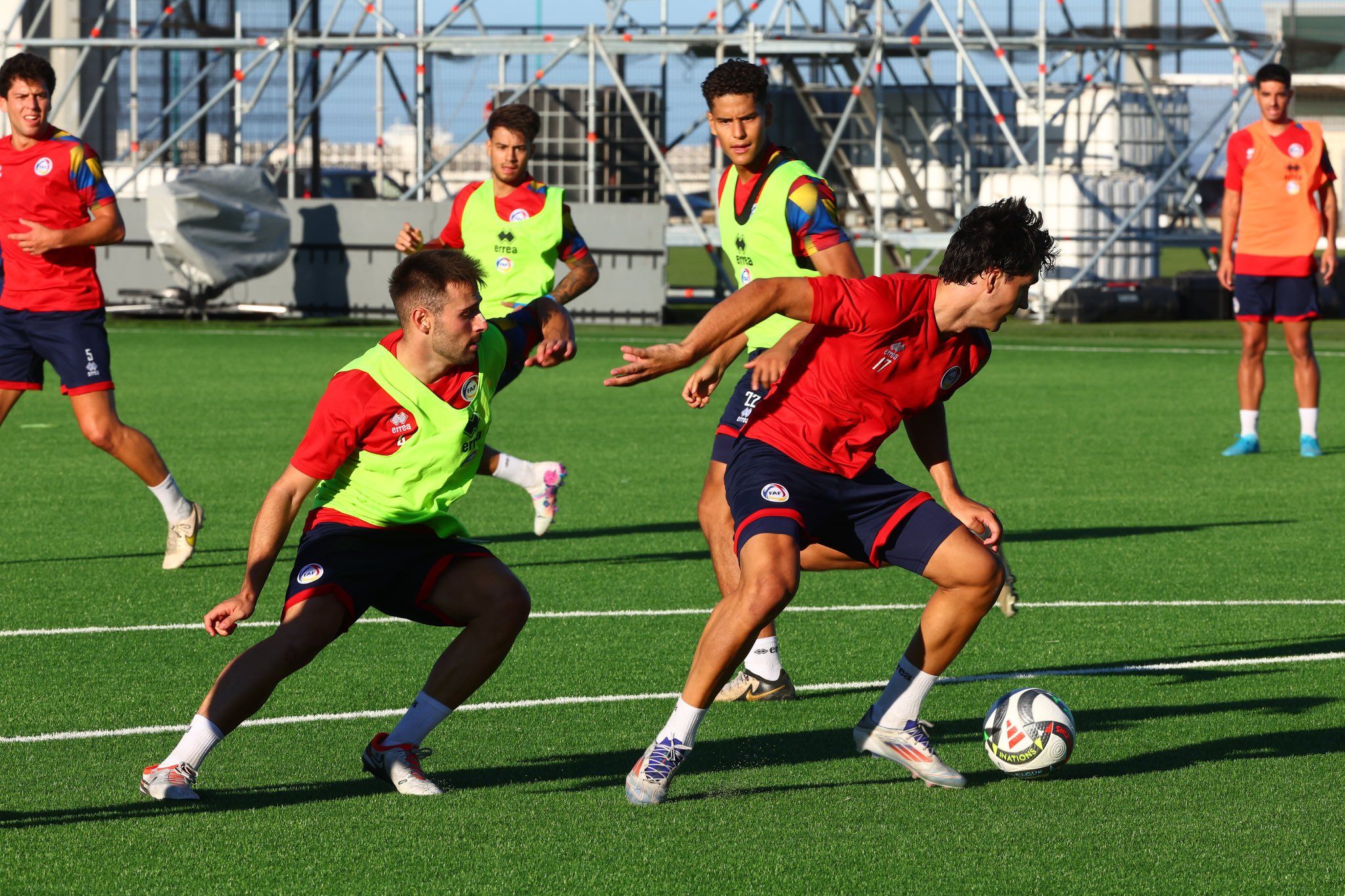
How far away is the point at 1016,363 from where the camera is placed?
63.1ft

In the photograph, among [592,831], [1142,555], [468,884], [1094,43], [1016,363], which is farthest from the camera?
[1094,43]

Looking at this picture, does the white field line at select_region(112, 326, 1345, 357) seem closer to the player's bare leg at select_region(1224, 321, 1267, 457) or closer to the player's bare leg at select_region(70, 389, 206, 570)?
the player's bare leg at select_region(1224, 321, 1267, 457)

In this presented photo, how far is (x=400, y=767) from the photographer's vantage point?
4855 millimetres

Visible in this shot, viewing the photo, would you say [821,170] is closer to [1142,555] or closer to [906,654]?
[1142,555]

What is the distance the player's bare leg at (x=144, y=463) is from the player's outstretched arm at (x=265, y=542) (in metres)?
3.72

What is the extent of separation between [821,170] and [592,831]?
2271cm

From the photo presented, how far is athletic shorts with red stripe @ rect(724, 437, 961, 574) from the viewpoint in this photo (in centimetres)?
493

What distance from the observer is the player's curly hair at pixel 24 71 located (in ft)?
26.6

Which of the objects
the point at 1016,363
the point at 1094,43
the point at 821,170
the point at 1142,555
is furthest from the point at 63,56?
the point at 1142,555

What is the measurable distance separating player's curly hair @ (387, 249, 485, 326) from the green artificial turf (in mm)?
1243

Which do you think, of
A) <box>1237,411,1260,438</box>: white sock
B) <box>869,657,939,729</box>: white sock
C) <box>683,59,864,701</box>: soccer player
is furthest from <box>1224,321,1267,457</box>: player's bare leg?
<box>869,657,939,729</box>: white sock

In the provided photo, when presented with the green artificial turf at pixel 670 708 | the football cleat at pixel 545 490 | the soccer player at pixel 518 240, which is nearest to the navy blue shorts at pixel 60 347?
the green artificial turf at pixel 670 708

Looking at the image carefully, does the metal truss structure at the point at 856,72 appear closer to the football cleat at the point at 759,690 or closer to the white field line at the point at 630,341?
the white field line at the point at 630,341

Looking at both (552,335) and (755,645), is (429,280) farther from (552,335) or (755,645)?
(755,645)
